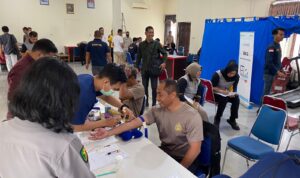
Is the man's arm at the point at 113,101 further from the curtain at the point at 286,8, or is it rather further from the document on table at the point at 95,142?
the curtain at the point at 286,8

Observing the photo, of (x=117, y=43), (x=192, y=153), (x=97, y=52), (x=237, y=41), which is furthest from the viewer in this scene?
(x=117, y=43)

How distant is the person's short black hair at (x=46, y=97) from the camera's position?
0.75 meters

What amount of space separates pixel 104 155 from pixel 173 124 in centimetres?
59

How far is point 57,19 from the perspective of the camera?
1007cm

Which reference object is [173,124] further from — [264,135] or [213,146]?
[264,135]

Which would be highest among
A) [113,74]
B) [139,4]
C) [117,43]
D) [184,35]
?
[139,4]

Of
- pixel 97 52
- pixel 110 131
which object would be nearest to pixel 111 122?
pixel 110 131

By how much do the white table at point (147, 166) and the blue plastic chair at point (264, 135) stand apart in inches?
40.9

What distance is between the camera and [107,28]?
37.0ft

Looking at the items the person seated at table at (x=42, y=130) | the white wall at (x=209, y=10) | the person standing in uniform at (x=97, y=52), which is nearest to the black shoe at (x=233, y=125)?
the person standing in uniform at (x=97, y=52)

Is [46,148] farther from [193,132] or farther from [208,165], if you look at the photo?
[208,165]

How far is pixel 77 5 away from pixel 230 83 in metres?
8.65

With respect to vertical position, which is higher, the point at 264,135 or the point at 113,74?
the point at 113,74

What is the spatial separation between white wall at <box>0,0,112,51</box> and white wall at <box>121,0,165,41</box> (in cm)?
89
